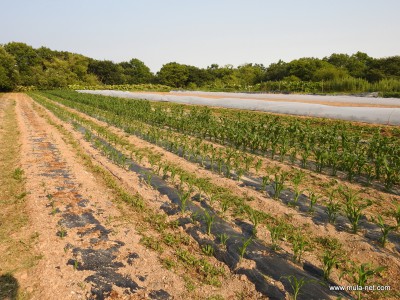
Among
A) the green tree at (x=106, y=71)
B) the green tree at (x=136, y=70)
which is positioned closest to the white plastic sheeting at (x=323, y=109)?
the green tree at (x=106, y=71)

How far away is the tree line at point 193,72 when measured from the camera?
A: 40.0 metres

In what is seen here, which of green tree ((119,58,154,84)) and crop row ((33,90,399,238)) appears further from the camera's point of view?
green tree ((119,58,154,84))

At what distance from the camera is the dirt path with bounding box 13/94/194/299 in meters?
3.24

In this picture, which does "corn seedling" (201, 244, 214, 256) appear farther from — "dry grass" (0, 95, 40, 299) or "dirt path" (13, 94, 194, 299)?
"dry grass" (0, 95, 40, 299)

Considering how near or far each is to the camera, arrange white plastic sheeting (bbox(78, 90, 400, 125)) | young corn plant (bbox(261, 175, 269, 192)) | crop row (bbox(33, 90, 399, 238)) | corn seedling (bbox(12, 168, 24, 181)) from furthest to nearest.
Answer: white plastic sheeting (bbox(78, 90, 400, 125)), corn seedling (bbox(12, 168, 24, 181)), young corn plant (bbox(261, 175, 269, 192)), crop row (bbox(33, 90, 399, 238))

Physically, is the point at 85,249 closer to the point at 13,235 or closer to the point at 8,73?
the point at 13,235

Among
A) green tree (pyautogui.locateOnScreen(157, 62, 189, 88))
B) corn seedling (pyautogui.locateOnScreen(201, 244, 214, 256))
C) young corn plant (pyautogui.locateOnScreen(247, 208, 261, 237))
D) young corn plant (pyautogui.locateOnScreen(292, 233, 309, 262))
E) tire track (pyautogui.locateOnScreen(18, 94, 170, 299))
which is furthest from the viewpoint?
green tree (pyautogui.locateOnScreen(157, 62, 189, 88))

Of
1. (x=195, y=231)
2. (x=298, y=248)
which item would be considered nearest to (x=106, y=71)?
(x=195, y=231)

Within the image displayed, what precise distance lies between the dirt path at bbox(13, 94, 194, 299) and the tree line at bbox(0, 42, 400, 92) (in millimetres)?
28392

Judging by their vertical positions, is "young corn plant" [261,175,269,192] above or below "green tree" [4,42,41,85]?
below

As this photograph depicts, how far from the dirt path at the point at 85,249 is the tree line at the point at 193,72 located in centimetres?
2839

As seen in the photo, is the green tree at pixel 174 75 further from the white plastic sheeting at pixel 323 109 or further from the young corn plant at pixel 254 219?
the young corn plant at pixel 254 219

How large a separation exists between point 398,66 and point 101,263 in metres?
48.4

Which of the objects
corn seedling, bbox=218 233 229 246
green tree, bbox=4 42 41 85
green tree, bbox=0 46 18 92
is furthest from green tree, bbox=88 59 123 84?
corn seedling, bbox=218 233 229 246
